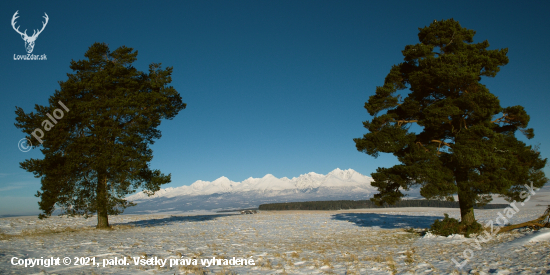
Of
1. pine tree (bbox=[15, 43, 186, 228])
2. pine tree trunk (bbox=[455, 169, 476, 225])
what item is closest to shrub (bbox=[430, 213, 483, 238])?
pine tree trunk (bbox=[455, 169, 476, 225])

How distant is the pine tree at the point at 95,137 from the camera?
17094 millimetres

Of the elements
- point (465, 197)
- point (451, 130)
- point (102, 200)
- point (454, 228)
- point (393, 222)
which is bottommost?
point (393, 222)

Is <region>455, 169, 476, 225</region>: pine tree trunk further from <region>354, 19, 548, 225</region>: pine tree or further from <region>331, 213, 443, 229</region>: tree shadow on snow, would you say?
<region>331, 213, 443, 229</region>: tree shadow on snow

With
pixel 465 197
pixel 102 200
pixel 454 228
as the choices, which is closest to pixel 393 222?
pixel 454 228

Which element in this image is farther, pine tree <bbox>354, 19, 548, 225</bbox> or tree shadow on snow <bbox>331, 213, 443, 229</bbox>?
tree shadow on snow <bbox>331, 213, 443, 229</bbox>

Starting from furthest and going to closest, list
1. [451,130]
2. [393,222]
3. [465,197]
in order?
[393,222] < [451,130] < [465,197]

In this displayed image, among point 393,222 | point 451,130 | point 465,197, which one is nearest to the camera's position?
point 465,197

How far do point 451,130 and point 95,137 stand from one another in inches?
841

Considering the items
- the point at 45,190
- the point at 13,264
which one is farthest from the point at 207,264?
the point at 45,190

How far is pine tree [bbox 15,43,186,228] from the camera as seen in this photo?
56.1 ft

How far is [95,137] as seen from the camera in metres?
17.8

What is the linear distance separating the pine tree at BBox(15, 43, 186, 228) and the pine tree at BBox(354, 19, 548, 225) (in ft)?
48.4

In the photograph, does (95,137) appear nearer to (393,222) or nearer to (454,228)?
(454,228)

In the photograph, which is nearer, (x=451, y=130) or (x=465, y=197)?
(x=465, y=197)
